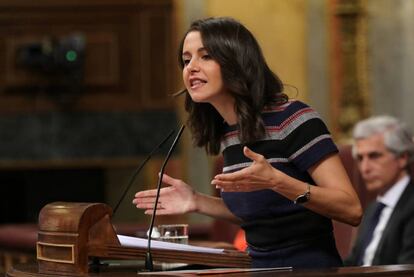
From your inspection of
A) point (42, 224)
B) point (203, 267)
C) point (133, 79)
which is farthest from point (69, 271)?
point (133, 79)

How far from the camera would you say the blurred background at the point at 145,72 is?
6.47m

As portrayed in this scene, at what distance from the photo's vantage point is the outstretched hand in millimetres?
1963

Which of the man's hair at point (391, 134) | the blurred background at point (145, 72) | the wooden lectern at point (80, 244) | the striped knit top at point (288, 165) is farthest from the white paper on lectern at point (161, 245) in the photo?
the blurred background at point (145, 72)

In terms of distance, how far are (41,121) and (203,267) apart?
4471 mm

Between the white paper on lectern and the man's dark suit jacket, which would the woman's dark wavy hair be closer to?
the white paper on lectern

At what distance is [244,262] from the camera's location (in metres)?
2.17

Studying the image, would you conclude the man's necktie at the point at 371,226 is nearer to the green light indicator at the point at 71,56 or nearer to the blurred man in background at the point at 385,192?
the blurred man in background at the point at 385,192

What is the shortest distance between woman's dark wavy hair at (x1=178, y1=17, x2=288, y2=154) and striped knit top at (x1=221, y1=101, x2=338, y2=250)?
0.10ft

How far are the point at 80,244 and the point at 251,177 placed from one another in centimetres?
36

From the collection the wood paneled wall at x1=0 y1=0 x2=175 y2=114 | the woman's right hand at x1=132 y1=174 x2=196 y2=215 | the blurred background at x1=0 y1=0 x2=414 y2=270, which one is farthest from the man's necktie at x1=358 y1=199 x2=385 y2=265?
the wood paneled wall at x1=0 y1=0 x2=175 y2=114

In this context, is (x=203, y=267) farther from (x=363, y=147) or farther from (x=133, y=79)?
(x=133, y=79)

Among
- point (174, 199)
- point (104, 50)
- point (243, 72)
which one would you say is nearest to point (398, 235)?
point (174, 199)

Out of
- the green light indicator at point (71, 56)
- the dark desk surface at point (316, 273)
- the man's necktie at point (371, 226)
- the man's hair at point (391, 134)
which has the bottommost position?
the man's necktie at point (371, 226)

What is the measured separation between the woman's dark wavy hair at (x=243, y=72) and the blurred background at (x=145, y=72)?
419 centimetres
